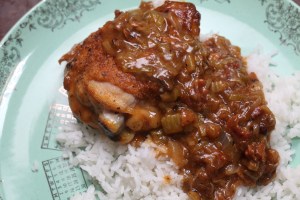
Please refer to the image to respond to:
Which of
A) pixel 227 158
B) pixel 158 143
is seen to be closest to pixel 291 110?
pixel 227 158

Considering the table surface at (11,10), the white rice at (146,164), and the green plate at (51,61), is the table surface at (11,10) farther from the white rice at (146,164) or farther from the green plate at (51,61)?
the white rice at (146,164)

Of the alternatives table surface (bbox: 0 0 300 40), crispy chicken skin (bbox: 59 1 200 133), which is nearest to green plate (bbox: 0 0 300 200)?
crispy chicken skin (bbox: 59 1 200 133)

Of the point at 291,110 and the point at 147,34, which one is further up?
the point at 291,110

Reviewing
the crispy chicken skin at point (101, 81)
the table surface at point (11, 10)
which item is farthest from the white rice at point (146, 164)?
the table surface at point (11, 10)

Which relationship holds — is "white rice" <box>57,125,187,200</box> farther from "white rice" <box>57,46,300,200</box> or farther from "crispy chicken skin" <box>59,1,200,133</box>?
"crispy chicken skin" <box>59,1,200,133</box>

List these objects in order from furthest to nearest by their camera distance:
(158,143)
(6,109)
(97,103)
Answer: (6,109), (158,143), (97,103)

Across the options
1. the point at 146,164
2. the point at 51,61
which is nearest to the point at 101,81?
the point at 146,164

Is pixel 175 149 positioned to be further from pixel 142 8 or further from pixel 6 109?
pixel 6 109
